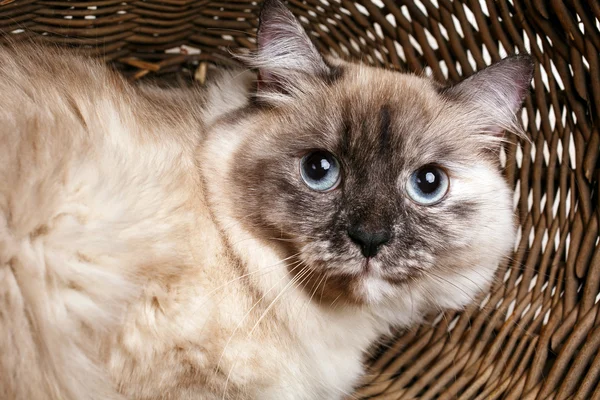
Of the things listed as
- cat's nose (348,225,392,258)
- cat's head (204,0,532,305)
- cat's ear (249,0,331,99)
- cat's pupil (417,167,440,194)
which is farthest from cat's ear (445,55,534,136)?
cat's nose (348,225,392,258)

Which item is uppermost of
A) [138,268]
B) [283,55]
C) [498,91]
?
[498,91]

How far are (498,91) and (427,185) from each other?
35cm

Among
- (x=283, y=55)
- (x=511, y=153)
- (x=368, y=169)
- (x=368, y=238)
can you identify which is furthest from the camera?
(x=511, y=153)

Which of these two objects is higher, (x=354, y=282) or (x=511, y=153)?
(x=511, y=153)

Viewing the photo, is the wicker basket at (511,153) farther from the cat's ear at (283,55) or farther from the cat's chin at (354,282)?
the cat's ear at (283,55)

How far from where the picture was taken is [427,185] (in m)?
1.40

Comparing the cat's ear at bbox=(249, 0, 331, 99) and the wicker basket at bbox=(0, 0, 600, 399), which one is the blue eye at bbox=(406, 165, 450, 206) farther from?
the wicker basket at bbox=(0, 0, 600, 399)

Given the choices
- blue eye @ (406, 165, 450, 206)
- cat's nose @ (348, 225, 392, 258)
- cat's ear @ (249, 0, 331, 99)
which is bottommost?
cat's nose @ (348, 225, 392, 258)

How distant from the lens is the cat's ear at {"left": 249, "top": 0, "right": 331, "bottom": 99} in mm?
1447

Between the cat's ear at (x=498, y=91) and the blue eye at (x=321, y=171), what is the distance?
40cm

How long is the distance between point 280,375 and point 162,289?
1.19 ft

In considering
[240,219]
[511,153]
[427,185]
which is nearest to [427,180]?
[427,185]

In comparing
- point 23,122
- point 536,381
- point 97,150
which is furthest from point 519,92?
point 23,122

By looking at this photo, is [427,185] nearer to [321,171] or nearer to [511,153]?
[321,171]
